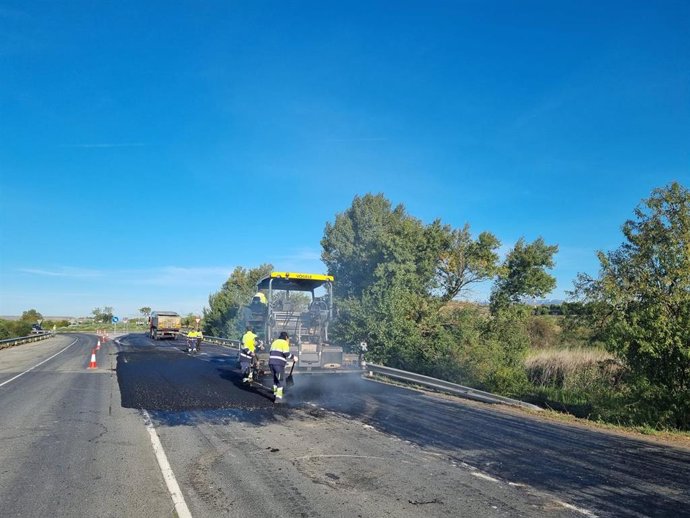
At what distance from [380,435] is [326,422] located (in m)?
1.45

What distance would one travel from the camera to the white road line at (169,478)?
4.98 m

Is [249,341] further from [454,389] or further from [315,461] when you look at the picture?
[315,461]

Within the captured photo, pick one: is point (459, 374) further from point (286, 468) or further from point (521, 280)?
point (521, 280)

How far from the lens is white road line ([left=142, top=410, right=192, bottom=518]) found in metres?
4.98

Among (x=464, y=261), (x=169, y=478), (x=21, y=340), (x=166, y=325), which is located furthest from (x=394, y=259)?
(x=21, y=340)

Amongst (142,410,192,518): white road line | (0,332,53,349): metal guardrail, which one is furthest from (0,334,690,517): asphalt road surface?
(0,332,53,349): metal guardrail

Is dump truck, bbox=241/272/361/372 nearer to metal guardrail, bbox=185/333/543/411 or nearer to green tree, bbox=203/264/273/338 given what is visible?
metal guardrail, bbox=185/333/543/411

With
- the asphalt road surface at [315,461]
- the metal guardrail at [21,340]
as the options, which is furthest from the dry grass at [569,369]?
the metal guardrail at [21,340]

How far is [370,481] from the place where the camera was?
19.5ft

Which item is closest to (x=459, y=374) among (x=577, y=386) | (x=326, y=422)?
(x=577, y=386)

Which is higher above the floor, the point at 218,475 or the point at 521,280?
the point at 521,280

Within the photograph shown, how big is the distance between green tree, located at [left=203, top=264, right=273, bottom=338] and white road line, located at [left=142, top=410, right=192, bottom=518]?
35919 mm

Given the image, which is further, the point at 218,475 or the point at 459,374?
the point at 459,374

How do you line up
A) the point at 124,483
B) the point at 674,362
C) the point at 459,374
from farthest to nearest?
the point at 459,374, the point at 674,362, the point at 124,483
